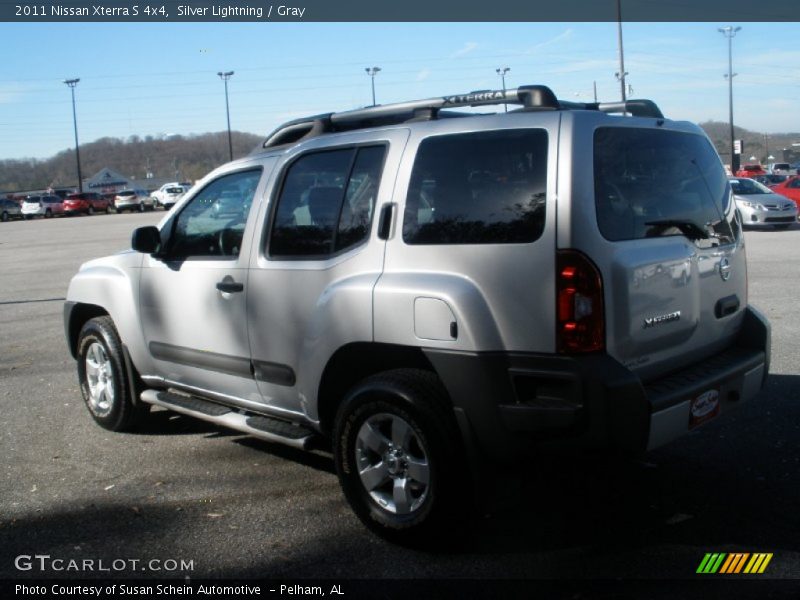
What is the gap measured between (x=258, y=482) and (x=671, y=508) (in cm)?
236

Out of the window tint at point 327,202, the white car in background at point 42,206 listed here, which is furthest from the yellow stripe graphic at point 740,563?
the white car in background at point 42,206

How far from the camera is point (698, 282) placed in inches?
170

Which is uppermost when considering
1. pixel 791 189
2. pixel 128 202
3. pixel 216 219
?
pixel 128 202

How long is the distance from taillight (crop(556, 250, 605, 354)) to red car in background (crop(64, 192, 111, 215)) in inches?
2382

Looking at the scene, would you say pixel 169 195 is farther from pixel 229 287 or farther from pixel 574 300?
pixel 574 300

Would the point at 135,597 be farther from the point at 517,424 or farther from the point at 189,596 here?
the point at 517,424

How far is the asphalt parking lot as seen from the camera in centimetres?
398

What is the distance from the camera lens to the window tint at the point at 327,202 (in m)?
4.48

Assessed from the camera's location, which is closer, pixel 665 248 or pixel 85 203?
pixel 665 248

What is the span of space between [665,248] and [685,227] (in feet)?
Result: 1.01

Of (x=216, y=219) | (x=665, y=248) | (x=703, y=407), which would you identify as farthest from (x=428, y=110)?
(x=703, y=407)

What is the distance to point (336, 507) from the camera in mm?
4711

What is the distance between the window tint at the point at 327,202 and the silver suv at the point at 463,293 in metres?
0.01

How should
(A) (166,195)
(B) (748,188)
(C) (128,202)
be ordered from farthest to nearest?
(A) (166,195) → (C) (128,202) → (B) (748,188)
